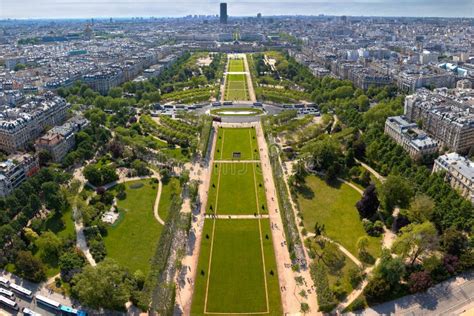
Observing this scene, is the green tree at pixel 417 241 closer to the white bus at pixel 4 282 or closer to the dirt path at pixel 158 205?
the dirt path at pixel 158 205

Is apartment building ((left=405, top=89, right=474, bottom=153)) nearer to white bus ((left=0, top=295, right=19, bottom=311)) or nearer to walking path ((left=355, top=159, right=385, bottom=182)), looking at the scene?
walking path ((left=355, top=159, right=385, bottom=182))

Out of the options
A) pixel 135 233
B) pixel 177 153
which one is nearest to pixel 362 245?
pixel 135 233

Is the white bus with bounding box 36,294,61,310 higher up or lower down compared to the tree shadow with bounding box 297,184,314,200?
lower down

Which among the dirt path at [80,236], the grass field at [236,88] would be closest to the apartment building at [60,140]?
the dirt path at [80,236]

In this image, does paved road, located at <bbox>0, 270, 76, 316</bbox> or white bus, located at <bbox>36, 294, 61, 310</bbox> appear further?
paved road, located at <bbox>0, 270, 76, 316</bbox>

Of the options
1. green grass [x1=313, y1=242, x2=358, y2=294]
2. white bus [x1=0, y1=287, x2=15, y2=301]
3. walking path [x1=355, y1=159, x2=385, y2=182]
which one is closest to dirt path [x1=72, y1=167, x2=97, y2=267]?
white bus [x1=0, y1=287, x2=15, y2=301]

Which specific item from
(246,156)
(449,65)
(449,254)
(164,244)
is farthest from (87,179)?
(449,65)

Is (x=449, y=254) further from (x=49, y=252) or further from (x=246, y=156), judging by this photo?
(x=49, y=252)

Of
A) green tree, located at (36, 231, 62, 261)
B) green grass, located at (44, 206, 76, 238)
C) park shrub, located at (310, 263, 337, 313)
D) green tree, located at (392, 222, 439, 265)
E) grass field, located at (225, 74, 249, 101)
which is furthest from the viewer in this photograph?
grass field, located at (225, 74, 249, 101)
